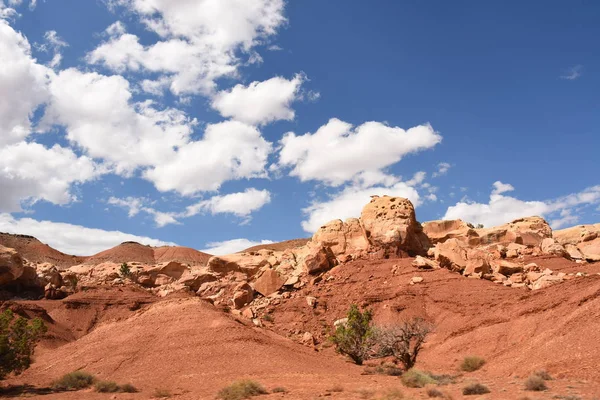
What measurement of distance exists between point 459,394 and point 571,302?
1213 centimetres

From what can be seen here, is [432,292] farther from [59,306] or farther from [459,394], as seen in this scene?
[59,306]

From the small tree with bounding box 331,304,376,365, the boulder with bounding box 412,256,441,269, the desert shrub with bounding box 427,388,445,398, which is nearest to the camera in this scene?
the desert shrub with bounding box 427,388,445,398

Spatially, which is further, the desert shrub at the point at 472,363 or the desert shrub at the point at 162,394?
the desert shrub at the point at 472,363

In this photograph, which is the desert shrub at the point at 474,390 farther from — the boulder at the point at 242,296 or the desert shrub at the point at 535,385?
the boulder at the point at 242,296

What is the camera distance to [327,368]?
25.2 meters

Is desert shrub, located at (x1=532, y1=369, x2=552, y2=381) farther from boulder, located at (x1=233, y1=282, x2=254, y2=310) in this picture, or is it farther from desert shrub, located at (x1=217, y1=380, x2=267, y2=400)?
boulder, located at (x1=233, y1=282, x2=254, y2=310)

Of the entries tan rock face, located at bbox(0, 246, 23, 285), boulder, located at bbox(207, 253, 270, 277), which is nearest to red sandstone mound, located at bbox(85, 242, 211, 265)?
tan rock face, located at bbox(0, 246, 23, 285)

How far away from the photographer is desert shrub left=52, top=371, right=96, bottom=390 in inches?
888

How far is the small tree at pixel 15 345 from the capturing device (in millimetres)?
22500

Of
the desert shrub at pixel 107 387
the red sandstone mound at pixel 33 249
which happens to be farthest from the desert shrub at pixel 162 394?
the red sandstone mound at pixel 33 249

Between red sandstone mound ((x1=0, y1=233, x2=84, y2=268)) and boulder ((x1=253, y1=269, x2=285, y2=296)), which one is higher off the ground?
red sandstone mound ((x1=0, y1=233, x2=84, y2=268))

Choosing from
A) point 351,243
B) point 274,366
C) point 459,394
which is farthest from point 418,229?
point 459,394

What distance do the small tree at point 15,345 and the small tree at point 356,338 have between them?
1656 centimetres

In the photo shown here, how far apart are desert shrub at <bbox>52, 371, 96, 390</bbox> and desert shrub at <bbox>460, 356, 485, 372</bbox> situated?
18.2m
